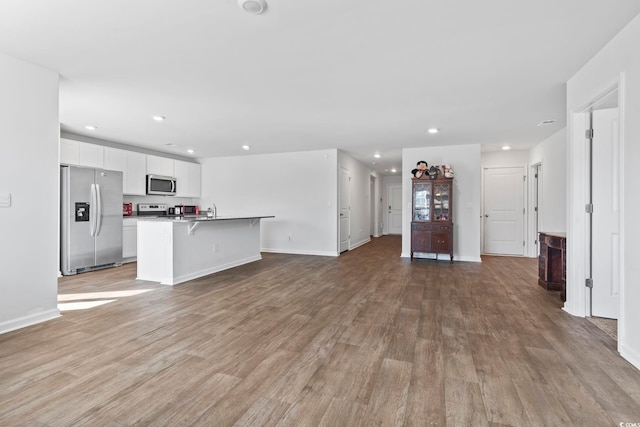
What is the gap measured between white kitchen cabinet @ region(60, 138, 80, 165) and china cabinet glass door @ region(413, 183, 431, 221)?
6261 mm

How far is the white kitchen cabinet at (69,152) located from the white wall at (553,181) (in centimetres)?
821

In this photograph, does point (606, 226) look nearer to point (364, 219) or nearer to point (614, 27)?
point (614, 27)

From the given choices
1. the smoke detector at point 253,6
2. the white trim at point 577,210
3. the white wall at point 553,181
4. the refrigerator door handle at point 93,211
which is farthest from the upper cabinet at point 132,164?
the white wall at point 553,181

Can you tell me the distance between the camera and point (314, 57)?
2.72m

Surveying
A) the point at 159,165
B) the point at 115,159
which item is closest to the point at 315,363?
the point at 115,159

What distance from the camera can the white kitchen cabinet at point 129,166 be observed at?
5969 millimetres

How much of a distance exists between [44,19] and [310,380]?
3.09m

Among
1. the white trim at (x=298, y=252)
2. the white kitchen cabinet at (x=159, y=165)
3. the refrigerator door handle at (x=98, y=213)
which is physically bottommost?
the white trim at (x=298, y=252)

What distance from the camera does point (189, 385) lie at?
73.5 inches

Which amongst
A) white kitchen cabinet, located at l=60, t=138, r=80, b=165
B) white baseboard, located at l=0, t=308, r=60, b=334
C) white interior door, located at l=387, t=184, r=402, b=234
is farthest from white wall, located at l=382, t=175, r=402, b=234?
white baseboard, located at l=0, t=308, r=60, b=334

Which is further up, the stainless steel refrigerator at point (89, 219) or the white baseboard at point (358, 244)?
the stainless steel refrigerator at point (89, 219)

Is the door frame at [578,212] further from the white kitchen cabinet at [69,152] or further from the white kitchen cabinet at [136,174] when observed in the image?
the white kitchen cabinet at [136,174]

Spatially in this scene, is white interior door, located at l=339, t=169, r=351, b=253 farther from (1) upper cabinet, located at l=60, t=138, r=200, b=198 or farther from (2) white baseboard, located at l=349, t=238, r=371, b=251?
(1) upper cabinet, located at l=60, t=138, r=200, b=198

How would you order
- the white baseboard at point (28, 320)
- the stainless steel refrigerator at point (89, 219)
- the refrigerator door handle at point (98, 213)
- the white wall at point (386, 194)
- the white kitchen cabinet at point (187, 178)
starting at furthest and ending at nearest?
1. the white wall at point (386, 194)
2. the white kitchen cabinet at point (187, 178)
3. the refrigerator door handle at point (98, 213)
4. the stainless steel refrigerator at point (89, 219)
5. the white baseboard at point (28, 320)
